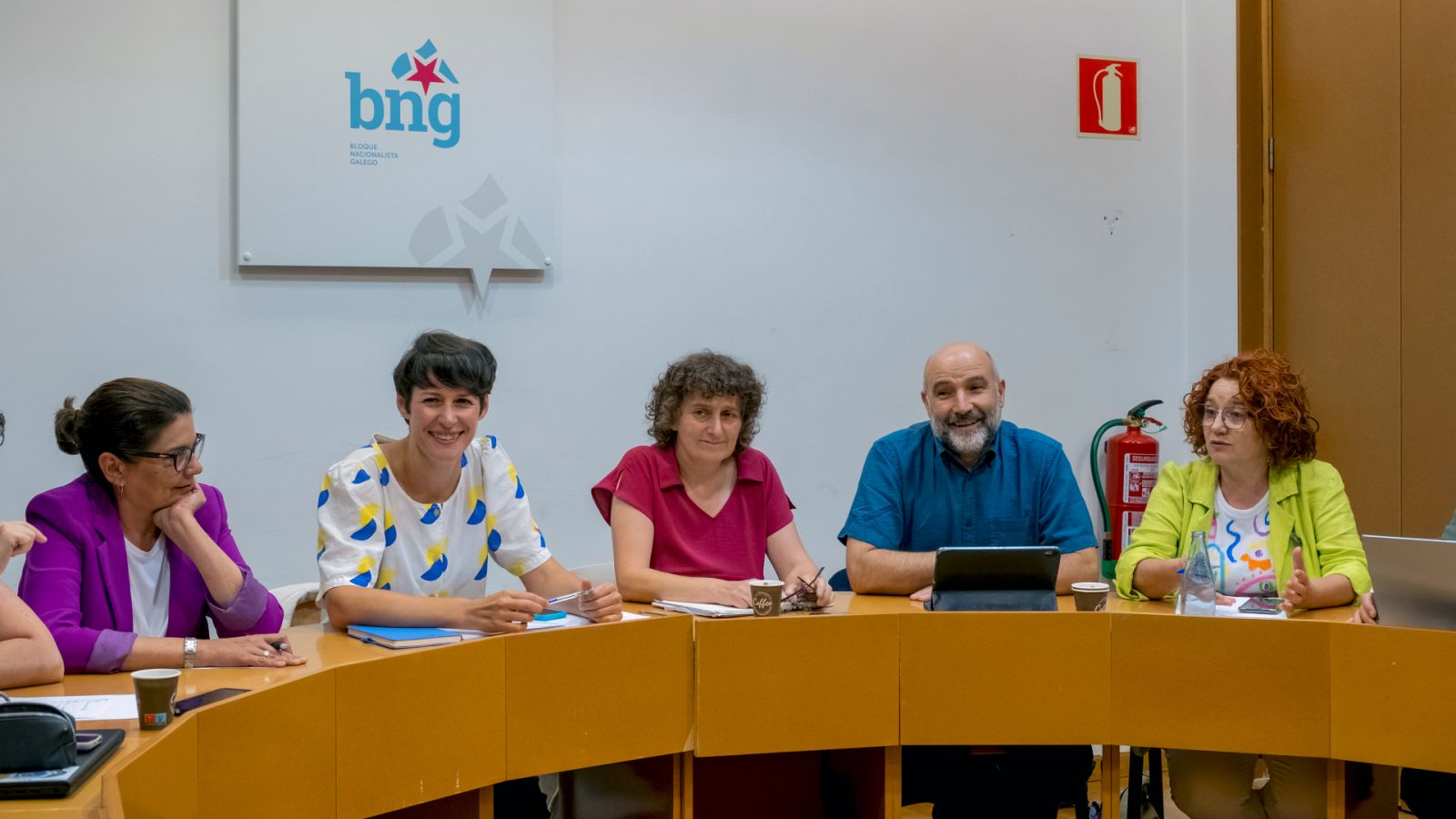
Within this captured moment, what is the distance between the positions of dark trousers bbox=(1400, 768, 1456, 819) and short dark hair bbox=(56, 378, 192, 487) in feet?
8.14

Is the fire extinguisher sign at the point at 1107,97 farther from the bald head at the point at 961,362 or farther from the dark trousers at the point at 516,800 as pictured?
the dark trousers at the point at 516,800

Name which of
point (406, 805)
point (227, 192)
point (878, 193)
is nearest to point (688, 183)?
point (878, 193)

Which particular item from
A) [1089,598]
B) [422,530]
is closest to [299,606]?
[422,530]

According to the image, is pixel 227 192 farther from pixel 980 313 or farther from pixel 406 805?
pixel 980 313

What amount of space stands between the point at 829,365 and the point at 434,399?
1.89 metres

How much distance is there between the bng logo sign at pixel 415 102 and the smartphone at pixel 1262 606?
2.53 metres

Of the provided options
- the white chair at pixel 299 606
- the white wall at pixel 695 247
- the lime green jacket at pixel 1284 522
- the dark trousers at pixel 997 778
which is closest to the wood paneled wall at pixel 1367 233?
the white wall at pixel 695 247

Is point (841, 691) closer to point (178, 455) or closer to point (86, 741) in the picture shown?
Answer: point (178, 455)

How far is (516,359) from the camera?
392 cm

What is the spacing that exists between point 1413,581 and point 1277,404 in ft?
1.87

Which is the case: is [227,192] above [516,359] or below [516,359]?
above

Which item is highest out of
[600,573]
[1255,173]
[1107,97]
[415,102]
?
[1107,97]

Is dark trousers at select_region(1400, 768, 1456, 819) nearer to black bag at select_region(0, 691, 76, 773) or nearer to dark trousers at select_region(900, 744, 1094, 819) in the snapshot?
dark trousers at select_region(900, 744, 1094, 819)

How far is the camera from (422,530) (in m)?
2.64
